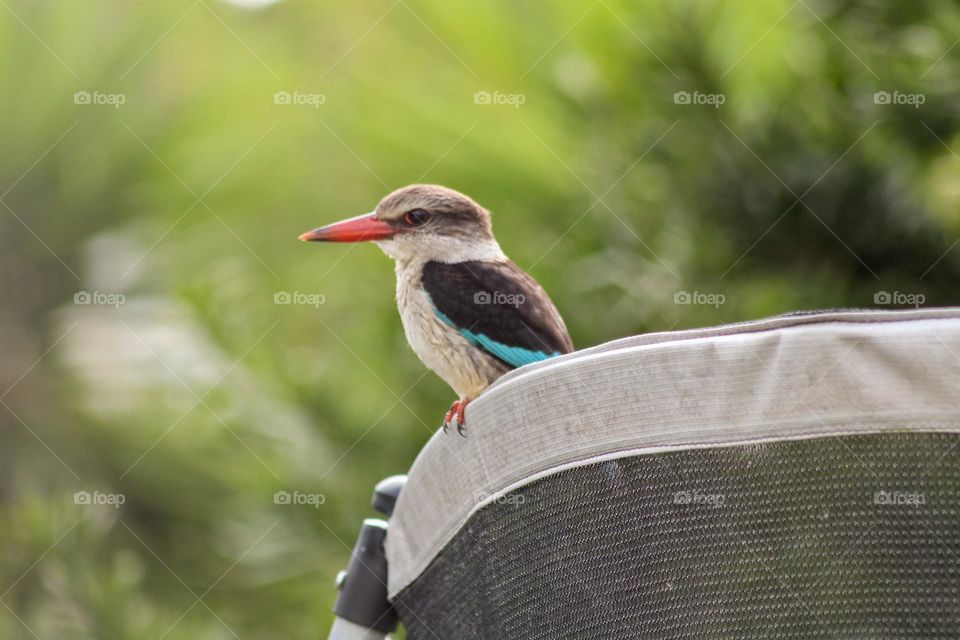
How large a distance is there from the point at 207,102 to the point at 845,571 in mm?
4965

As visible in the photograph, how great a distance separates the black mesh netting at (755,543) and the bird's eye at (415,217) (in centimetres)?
179

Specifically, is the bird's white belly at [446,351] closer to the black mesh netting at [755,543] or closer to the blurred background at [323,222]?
the blurred background at [323,222]

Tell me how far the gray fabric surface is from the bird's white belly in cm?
125

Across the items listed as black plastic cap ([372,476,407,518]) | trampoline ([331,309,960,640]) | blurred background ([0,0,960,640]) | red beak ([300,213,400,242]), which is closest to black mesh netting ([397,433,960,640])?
trampoline ([331,309,960,640])

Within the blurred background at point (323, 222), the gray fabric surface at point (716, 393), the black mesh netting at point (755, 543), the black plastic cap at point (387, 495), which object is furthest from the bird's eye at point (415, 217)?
the black mesh netting at point (755, 543)

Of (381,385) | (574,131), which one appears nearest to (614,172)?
(574,131)

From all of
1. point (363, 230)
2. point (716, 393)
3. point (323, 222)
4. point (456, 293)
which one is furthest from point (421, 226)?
point (323, 222)

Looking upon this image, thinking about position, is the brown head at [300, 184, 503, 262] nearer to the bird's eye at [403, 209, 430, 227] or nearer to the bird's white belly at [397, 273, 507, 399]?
the bird's eye at [403, 209, 430, 227]

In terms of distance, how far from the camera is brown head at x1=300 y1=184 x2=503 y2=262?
3.06 metres

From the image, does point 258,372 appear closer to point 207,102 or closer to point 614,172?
point 614,172

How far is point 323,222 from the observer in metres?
5.47

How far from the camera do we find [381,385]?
4.00 metres

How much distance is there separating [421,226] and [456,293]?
1.04 ft

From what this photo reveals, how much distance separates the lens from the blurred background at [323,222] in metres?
3.42
